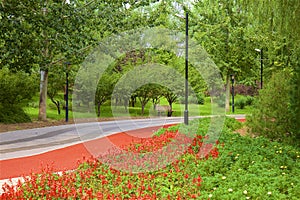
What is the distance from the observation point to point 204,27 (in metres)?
39.2

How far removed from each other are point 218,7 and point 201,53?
7.38 meters

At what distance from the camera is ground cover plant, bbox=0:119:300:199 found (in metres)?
6.88

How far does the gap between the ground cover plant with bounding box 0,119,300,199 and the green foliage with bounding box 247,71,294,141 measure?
3.04 meters

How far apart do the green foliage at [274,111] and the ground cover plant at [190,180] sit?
3035 mm

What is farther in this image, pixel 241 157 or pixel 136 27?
pixel 136 27

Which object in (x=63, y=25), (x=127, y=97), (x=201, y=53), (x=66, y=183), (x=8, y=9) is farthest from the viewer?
(x=201, y=53)

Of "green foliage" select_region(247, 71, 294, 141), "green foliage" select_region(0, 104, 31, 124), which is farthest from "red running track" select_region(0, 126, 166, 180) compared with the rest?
"green foliage" select_region(0, 104, 31, 124)

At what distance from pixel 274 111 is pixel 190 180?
7.06 metres

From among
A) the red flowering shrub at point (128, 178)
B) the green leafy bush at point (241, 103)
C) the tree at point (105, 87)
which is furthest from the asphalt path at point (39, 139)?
the green leafy bush at point (241, 103)

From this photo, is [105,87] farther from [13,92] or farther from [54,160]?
[54,160]

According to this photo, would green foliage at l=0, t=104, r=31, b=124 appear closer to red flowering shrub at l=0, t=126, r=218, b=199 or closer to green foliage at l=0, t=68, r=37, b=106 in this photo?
green foliage at l=0, t=68, r=37, b=106

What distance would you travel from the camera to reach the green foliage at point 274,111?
13586 millimetres

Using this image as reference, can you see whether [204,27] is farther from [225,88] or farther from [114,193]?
[114,193]

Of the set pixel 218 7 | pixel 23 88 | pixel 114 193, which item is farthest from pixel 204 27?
pixel 114 193
